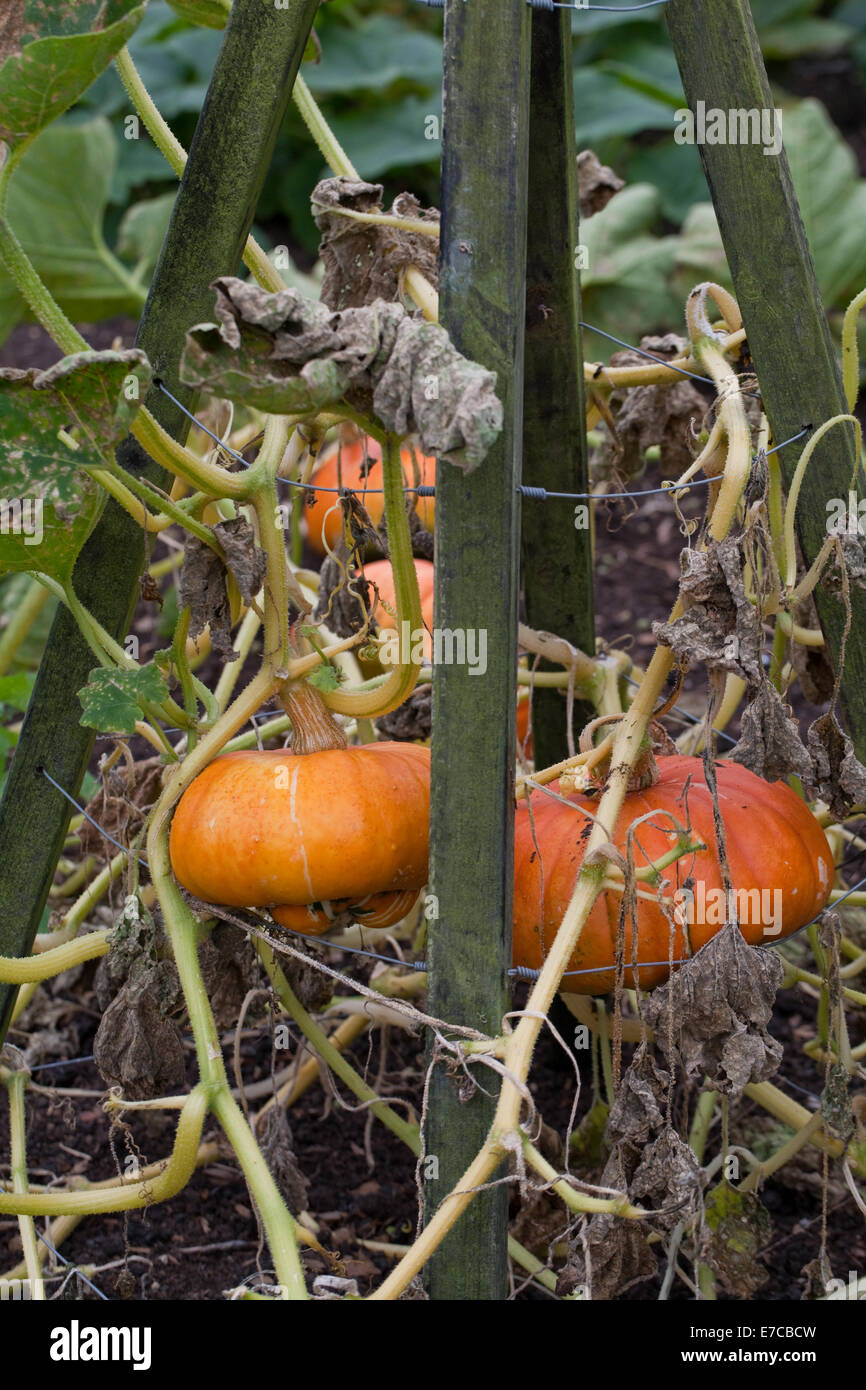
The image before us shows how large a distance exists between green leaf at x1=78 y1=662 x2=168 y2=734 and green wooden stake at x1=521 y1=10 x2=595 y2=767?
511mm

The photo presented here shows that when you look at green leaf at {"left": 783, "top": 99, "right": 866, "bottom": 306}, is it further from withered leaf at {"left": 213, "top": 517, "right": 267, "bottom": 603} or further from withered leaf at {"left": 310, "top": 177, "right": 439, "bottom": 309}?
withered leaf at {"left": 213, "top": 517, "right": 267, "bottom": 603}

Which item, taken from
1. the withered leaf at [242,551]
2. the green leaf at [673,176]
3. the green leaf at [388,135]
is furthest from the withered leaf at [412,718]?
the green leaf at [673,176]

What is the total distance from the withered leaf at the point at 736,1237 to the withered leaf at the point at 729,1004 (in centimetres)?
28

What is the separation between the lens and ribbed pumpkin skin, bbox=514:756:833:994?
114 centimetres

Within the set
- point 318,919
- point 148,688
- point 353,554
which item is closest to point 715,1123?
point 318,919

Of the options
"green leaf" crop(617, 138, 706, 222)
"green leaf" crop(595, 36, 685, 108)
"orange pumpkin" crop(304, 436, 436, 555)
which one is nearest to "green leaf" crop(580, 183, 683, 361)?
"green leaf" crop(595, 36, 685, 108)

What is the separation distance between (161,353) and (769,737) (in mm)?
634

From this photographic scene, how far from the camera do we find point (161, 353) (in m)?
1.17

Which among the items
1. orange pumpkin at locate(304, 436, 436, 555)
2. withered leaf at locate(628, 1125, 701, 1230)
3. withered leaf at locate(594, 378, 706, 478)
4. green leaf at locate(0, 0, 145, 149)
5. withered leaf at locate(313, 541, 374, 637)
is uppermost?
orange pumpkin at locate(304, 436, 436, 555)

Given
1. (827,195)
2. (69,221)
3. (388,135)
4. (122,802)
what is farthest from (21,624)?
(388,135)

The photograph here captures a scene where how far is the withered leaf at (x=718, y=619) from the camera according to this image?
1.03m

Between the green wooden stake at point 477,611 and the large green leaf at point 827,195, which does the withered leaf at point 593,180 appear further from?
the large green leaf at point 827,195

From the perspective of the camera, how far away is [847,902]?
142 centimetres

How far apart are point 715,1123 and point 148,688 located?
3.27 feet
